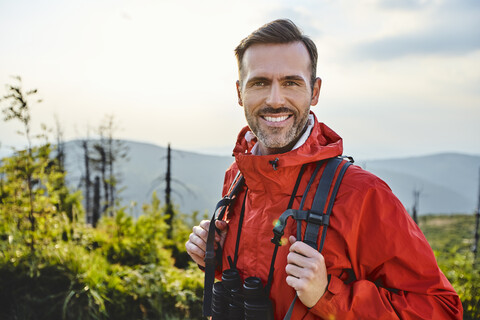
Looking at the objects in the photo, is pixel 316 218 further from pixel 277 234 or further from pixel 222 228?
pixel 222 228

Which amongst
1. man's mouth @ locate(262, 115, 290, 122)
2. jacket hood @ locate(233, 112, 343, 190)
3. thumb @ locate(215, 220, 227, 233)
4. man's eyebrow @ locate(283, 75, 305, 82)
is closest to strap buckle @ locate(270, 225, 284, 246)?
jacket hood @ locate(233, 112, 343, 190)

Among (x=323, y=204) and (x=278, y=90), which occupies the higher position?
(x=278, y=90)

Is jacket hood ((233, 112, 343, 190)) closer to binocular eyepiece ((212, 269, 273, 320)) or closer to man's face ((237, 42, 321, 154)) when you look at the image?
man's face ((237, 42, 321, 154))

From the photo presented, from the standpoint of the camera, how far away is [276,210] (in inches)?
68.7

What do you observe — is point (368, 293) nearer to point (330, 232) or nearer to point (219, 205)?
point (330, 232)

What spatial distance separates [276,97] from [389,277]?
1064 millimetres

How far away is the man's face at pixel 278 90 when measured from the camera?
1796 millimetres

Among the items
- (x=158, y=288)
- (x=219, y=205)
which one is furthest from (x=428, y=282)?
(x=158, y=288)

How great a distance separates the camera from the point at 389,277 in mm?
1494

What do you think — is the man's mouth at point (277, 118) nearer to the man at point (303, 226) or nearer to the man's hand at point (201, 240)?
the man at point (303, 226)

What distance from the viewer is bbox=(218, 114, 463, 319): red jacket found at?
1.45m

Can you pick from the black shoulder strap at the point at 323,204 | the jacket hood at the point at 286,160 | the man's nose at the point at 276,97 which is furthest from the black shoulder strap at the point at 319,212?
the man's nose at the point at 276,97

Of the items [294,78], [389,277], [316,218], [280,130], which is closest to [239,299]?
[316,218]

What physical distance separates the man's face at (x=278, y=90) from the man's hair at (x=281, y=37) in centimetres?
3
